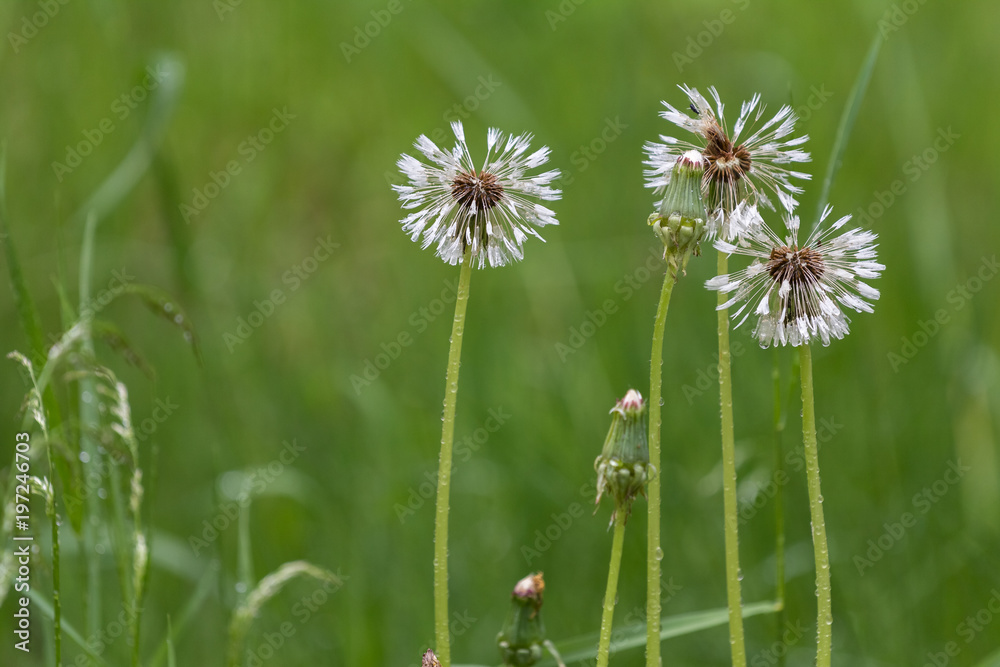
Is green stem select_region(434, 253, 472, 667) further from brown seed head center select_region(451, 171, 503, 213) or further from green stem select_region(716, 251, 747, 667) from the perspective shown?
green stem select_region(716, 251, 747, 667)

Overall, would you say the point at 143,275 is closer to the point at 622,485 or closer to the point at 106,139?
the point at 106,139

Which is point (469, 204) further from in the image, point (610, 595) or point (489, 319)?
point (489, 319)

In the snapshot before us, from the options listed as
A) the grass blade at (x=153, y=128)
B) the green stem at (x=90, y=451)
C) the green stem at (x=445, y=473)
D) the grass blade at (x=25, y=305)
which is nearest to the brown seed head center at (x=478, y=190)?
the green stem at (x=445, y=473)

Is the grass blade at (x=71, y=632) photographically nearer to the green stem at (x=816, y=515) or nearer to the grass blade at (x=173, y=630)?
the grass blade at (x=173, y=630)

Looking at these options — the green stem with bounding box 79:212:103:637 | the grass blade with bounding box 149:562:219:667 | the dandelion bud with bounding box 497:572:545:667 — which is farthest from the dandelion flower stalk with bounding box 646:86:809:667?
the green stem with bounding box 79:212:103:637

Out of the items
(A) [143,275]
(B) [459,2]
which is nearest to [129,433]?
(A) [143,275]

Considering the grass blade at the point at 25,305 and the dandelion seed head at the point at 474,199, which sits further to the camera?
the grass blade at the point at 25,305

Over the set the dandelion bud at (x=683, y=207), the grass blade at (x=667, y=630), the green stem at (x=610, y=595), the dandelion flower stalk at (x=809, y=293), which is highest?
the dandelion bud at (x=683, y=207)
